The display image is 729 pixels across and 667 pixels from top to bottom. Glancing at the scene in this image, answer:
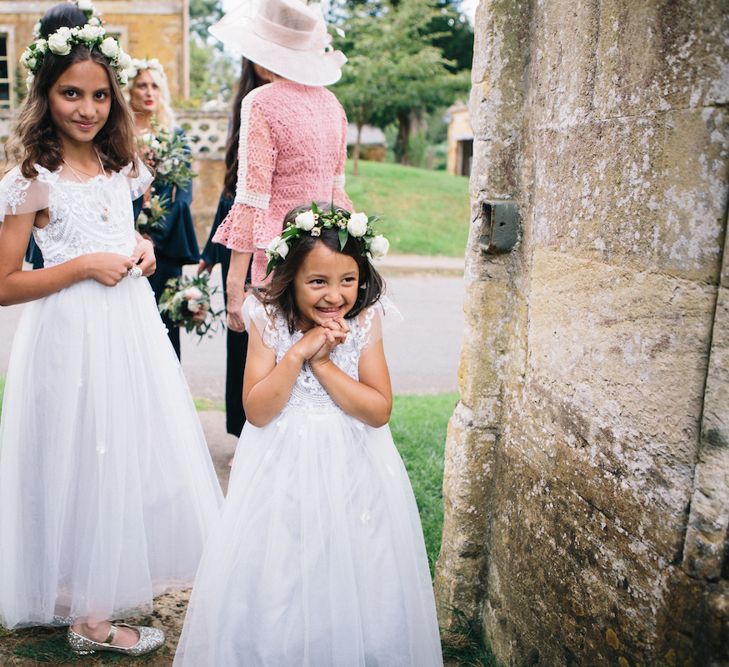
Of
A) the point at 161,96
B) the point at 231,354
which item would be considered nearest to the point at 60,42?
the point at 231,354

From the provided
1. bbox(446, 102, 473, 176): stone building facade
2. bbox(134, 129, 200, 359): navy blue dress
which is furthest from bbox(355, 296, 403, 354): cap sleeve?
bbox(446, 102, 473, 176): stone building facade

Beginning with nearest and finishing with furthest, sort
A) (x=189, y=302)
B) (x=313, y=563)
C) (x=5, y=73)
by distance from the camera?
(x=313, y=563)
(x=189, y=302)
(x=5, y=73)

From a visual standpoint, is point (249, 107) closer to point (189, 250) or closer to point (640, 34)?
point (189, 250)

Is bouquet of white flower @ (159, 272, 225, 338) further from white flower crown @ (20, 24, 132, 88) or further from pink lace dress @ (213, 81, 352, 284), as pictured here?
white flower crown @ (20, 24, 132, 88)

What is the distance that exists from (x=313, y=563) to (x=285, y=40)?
7.22 ft

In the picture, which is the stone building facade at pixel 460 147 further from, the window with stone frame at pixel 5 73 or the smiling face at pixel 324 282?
the smiling face at pixel 324 282

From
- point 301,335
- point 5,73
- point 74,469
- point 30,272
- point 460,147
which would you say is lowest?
point 74,469

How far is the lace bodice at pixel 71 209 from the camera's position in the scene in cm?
253

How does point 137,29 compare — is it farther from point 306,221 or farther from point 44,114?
point 306,221

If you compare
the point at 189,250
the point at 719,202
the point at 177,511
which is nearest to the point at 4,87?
the point at 189,250

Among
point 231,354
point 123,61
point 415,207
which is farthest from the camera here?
point 415,207

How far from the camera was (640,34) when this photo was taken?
1.82 metres

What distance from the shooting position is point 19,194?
2518 mm

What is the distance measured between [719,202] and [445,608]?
6.04 feet
